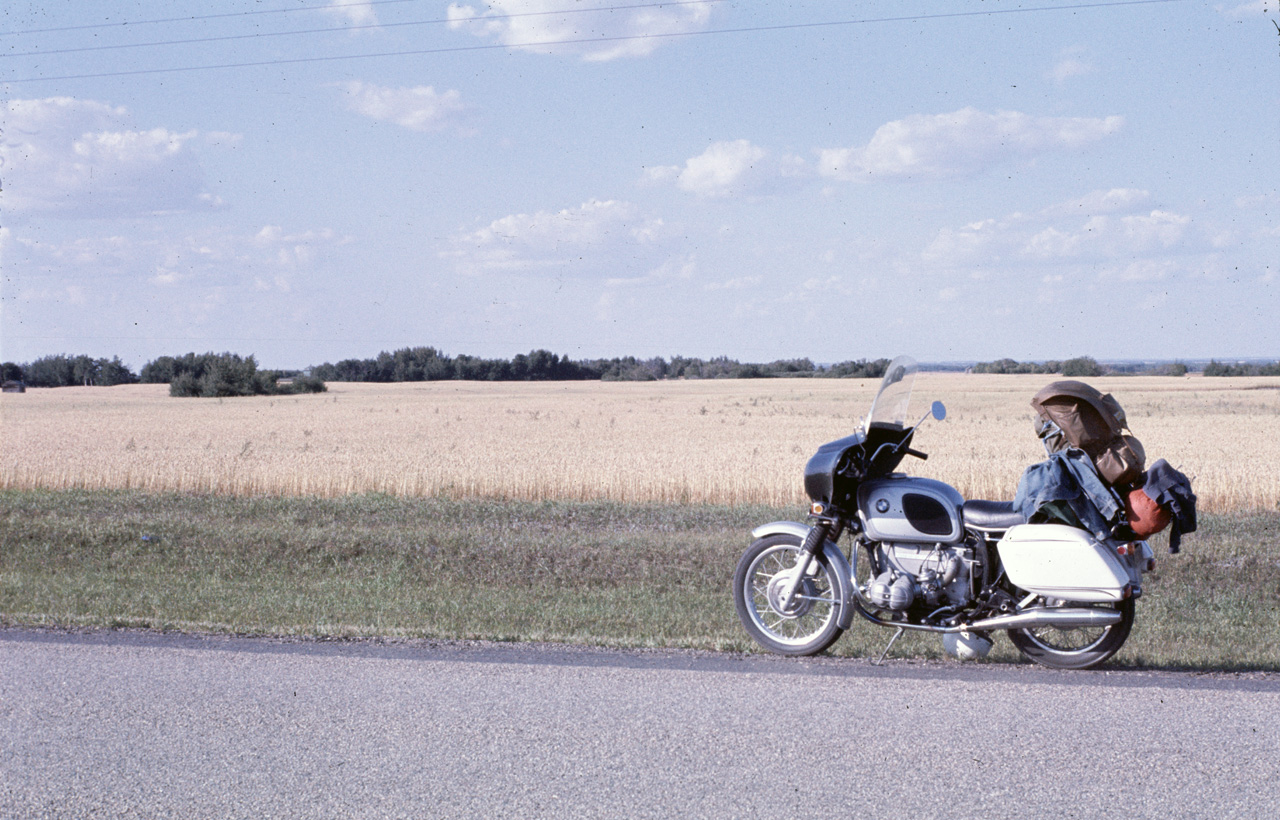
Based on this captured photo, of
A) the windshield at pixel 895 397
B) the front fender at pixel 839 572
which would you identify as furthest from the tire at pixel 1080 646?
the windshield at pixel 895 397

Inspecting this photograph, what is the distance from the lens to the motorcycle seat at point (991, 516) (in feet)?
20.9

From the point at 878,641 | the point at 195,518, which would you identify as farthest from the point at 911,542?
the point at 195,518

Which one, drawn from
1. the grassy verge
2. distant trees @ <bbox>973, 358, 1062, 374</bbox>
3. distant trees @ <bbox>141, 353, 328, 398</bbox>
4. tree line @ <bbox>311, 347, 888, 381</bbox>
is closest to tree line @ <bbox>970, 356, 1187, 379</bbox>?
distant trees @ <bbox>973, 358, 1062, 374</bbox>

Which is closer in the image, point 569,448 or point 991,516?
point 991,516

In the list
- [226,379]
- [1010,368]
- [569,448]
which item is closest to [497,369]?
[226,379]

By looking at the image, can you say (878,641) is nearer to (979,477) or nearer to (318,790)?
(318,790)

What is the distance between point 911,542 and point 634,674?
6.46 ft

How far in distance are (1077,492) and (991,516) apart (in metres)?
0.52

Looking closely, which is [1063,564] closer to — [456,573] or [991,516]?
[991,516]

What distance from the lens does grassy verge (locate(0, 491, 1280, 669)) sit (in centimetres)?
760

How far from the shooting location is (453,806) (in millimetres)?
3941

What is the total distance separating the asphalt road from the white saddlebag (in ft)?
1.61

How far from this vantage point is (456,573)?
11719mm

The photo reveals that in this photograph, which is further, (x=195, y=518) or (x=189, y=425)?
(x=189, y=425)
